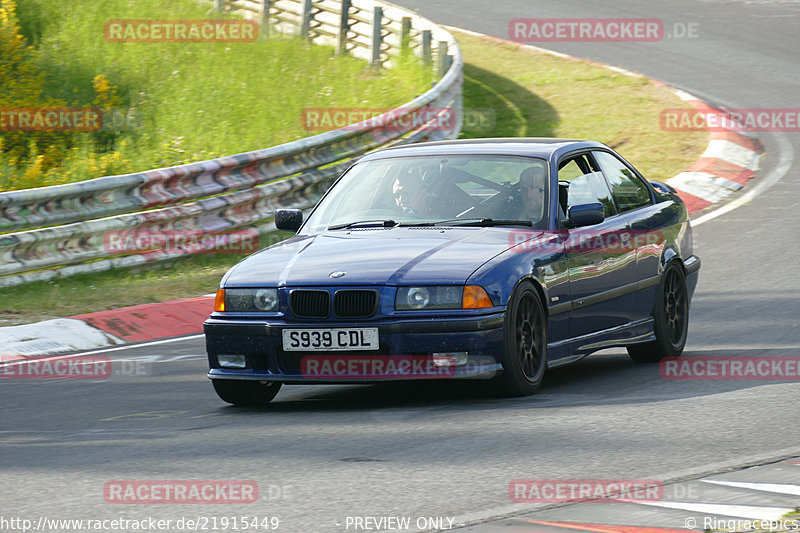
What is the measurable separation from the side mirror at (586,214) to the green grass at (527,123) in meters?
4.97

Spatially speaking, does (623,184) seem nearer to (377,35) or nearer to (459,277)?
(459,277)

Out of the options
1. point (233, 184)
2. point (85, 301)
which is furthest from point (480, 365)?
point (233, 184)

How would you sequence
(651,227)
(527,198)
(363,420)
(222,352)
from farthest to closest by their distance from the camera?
(651,227) → (527,198) → (222,352) → (363,420)

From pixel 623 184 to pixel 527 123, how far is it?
10885mm

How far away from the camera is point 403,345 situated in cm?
695

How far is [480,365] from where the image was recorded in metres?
7.01

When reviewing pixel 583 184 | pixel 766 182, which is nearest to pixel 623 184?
pixel 583 184

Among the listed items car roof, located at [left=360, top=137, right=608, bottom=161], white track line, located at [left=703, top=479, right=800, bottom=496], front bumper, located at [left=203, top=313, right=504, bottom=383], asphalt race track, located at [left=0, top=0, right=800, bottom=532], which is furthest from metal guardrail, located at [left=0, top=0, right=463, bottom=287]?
white track line, located at [left=703, top=479, right=800, bottom=496]

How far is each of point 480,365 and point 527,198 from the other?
4.81ft

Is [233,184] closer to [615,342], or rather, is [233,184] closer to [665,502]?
[615,342]

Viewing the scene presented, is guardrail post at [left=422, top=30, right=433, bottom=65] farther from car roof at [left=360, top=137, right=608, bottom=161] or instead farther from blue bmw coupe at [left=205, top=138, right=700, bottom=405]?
car roof at [left=360, top=137, right=608, bottom=161]

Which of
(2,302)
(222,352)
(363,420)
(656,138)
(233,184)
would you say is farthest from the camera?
(656,138)

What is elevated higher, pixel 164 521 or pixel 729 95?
pixel 164 521

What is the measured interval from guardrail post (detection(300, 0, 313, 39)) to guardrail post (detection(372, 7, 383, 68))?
171cm
